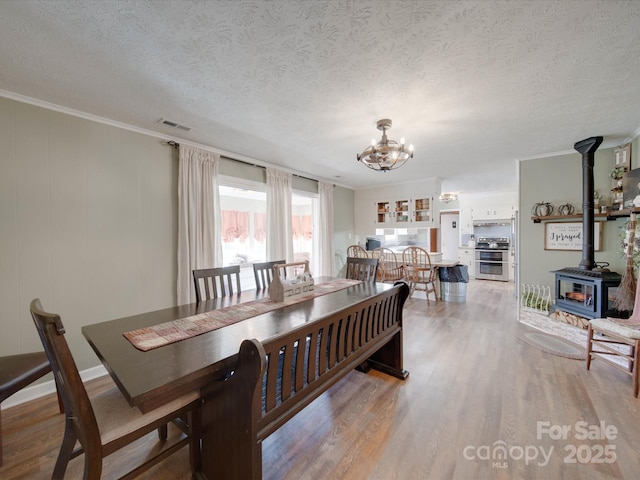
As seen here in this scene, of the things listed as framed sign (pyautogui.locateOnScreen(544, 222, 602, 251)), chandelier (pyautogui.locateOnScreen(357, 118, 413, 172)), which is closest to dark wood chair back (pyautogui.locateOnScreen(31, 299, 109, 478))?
→ chandelier (pyautogui.locateOnScreen(357, 118, 413, 172))

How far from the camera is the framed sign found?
327 centimetres

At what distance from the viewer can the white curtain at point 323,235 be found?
16.1 ft

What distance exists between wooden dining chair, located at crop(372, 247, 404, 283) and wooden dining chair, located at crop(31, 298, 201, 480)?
4.16 meters

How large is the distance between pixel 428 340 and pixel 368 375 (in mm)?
1120

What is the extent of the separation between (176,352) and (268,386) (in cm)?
Answer: 45

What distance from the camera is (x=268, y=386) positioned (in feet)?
3.96

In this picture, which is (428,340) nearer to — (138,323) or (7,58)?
(138,323)

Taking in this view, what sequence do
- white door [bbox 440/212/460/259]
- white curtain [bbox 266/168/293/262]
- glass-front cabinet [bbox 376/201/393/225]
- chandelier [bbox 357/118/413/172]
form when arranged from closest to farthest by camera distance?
chandelier [bbox 357/118/413/172] → white curtain [bbox 266/168/293/262] → glass-front cabinet [bbox 376/201/393/225] → white door [bbox 440/212/460/259]

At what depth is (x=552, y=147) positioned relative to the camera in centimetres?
327

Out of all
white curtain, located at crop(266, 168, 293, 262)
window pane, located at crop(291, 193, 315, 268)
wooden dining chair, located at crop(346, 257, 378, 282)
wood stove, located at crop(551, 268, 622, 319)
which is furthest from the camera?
window pane, located at crop(291, 193, 315, 268)

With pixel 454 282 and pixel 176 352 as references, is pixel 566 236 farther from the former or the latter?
pixel 176 352

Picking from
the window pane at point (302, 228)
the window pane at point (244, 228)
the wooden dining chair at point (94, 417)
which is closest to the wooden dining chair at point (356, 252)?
the window pane at point (302, 228)

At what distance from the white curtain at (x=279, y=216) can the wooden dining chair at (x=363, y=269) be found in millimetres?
1230

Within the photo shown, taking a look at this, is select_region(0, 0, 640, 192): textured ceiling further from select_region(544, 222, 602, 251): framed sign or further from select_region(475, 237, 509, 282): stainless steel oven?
select_region(475, 237, 509, 282): stainless steel oven
